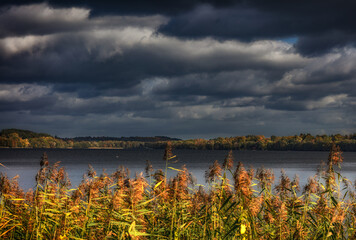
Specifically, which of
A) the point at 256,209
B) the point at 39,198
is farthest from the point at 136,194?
the point at 39,198

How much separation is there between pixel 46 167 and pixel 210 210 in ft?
12.5

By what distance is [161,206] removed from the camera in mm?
9883

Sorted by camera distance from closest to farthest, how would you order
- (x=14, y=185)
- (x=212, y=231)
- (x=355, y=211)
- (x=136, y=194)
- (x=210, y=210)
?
(x=136, y=194) < (x=212, y=231) < (x=210, y=210) < (x=355, y=211) < (x=14, y=185)

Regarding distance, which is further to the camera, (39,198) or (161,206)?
(161,206)

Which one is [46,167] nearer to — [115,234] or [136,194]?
[115,234]

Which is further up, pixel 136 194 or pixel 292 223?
pixel 136 194

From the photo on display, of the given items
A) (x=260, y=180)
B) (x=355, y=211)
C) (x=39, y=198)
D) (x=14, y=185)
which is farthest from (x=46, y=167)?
(x=355, y=211)

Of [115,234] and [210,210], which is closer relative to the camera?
[115,234]

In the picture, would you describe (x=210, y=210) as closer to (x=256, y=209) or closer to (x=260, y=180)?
(x=256, y=209)

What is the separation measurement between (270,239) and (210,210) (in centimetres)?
155

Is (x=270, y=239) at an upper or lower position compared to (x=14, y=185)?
lower

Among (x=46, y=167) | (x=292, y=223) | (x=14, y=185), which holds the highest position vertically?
(x=46, y=167)

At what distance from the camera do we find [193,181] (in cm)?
1045

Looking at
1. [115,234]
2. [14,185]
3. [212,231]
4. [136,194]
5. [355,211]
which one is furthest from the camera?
[14,185]
